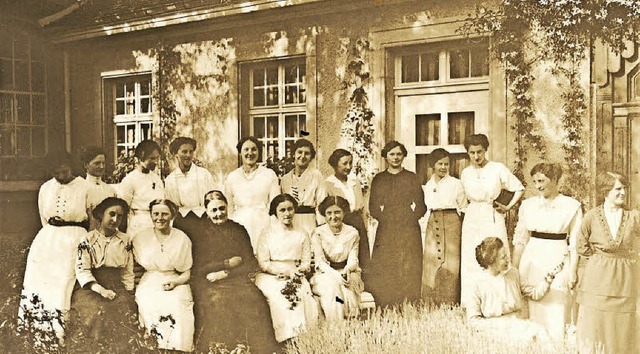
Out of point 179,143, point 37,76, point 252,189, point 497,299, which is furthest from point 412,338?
point 37,76

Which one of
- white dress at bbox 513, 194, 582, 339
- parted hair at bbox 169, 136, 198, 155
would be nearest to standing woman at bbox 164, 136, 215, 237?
parted hair at bbox 169, 136, 198, 155

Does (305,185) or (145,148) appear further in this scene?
(145,148)

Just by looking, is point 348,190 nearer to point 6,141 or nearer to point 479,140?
point 479,140

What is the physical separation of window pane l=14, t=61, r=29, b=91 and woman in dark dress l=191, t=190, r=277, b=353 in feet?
5.23

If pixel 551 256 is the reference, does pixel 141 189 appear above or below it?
above

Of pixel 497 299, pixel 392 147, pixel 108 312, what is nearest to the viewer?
pixel 497 299

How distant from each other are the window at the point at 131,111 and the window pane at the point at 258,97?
2.40ft

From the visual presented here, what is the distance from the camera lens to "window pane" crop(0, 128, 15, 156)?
418cm

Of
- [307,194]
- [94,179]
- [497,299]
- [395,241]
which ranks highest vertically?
[94,179]

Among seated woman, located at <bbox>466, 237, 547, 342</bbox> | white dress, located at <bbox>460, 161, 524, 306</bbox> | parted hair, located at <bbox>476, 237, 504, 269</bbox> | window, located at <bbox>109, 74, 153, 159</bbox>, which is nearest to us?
seated woman, located at <bbox>466, 237, 547, 342</bbox>

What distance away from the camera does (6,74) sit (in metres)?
4.30

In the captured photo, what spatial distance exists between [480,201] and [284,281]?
4.11ft

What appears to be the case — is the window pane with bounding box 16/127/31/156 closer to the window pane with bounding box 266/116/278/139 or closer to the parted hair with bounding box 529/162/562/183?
the window pane with bounding box 266/116/278/139

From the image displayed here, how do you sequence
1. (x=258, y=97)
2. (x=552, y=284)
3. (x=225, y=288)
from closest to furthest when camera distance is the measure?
(x=552, y=284)
(x=225, y=288)
(x=258, y=97)
